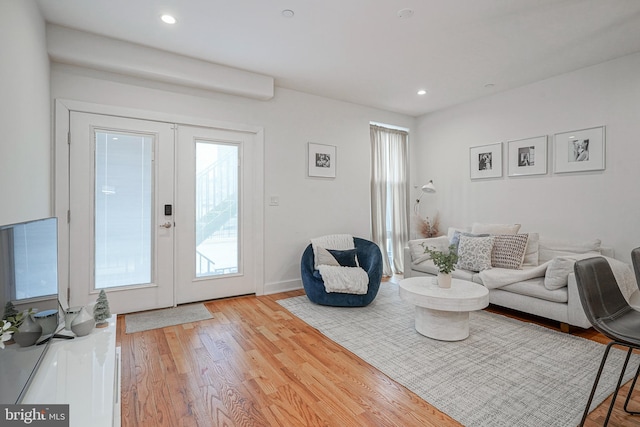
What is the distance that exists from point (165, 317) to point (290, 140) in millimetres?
2675

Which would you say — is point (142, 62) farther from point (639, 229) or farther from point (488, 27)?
point (639, 229)

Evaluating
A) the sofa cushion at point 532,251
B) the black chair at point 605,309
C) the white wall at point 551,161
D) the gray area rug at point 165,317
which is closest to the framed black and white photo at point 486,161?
the white wall at point 551,161

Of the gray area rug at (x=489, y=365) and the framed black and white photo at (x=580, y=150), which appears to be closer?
the gray area rug at (x=489, y=365)

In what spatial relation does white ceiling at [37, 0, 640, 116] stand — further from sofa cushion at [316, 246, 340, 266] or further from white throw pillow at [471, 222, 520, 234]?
sofa cushion at [316, 246, 340, 266]

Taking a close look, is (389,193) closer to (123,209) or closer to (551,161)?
(551,161)

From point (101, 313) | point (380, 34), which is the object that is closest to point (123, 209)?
point (101, 313)

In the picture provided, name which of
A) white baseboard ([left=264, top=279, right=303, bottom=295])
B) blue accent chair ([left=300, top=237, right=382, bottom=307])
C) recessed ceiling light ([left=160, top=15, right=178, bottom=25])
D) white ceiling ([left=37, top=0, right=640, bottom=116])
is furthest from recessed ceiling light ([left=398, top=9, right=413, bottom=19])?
white baseboard ([left=264, top=279, right=303, bottom=295])

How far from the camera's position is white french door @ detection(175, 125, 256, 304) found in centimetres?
371

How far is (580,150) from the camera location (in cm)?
376

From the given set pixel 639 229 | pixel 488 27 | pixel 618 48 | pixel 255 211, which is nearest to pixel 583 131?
pixel 618 48

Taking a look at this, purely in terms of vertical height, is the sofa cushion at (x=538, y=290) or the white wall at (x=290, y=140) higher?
the white wall at (x=290, y=140)

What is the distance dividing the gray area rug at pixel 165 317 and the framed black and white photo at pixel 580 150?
178 inches

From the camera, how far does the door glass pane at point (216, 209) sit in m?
3.82

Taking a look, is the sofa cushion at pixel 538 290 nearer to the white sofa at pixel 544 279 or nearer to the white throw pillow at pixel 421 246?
the white sofa at pixel 544 279
